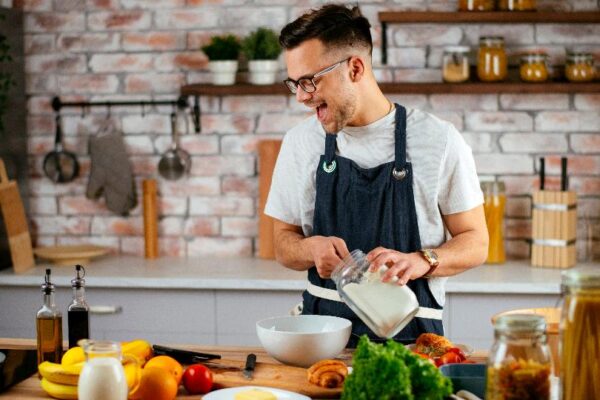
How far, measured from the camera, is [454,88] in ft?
13.6

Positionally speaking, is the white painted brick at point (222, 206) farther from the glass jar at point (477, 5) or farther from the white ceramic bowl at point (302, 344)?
the white ceramic bowl at point (302, 344)

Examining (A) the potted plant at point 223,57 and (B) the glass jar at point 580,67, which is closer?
(B) the glass jar at point 580,67

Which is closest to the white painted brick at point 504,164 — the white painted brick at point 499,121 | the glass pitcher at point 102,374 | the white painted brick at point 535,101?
the white painted brick at point 499,121

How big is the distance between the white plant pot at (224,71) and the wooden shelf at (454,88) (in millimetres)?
42

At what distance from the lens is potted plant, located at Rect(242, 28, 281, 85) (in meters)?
4.22

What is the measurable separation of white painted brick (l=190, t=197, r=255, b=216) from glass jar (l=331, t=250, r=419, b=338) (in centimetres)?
232

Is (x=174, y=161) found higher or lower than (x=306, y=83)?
lower

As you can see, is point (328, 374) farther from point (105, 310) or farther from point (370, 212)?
point (105, 310)

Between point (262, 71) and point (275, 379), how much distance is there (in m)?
2.38

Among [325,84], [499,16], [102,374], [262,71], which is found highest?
[499,16]

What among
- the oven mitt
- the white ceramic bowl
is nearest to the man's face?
the white ceramic bowl

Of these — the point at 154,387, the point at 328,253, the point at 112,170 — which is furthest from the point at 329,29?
the point at 112,170

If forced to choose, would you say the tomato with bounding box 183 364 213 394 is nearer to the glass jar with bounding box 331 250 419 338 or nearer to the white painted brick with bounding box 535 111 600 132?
the glass jar with bounding box 331 250 419 338

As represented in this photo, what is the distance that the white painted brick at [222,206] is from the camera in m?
4.47
